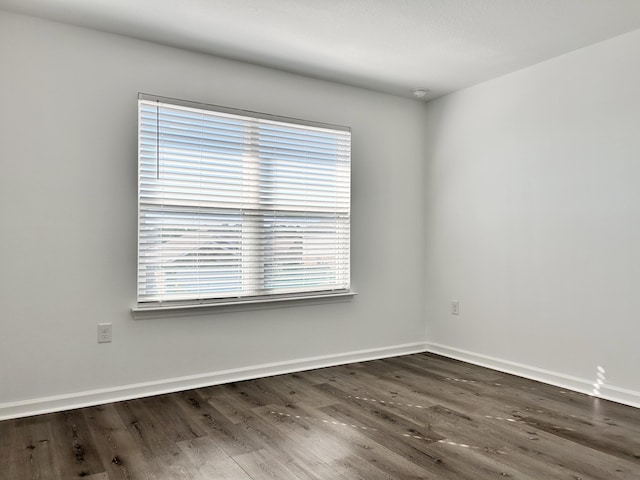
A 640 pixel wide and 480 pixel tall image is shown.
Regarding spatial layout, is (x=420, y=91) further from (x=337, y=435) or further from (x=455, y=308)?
(x=337, y=435)

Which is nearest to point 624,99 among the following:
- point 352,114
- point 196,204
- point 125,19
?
point 352,114

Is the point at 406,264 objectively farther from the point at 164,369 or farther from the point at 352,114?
the point at 164,369

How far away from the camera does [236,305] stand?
12.0 feet

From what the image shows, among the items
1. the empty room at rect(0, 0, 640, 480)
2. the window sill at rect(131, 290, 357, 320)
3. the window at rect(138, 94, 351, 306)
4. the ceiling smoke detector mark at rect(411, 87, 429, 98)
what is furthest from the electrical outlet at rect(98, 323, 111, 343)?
the ceiling smoke detector mark at rect(411, 87, 429, 98)

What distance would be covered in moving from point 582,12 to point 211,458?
318 centimetres

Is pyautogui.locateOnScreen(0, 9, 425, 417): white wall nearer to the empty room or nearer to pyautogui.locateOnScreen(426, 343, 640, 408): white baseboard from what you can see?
the empty room

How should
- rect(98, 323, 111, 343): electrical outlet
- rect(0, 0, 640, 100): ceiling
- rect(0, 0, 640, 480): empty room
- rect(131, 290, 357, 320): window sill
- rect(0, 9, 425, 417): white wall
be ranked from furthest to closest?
rect(131, 290, 357, 320): window sill → rect(98, 323, 111, 343): electrical outlet → rect(0, 9, 425, 417): white wall → rect(0, 0, 640, 100): ceiling → rect(0, 0, 640, 480): empty room

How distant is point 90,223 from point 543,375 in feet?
Result: 11.0

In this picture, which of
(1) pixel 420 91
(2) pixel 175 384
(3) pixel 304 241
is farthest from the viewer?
(1) pixel 420 91

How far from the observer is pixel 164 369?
3373 mm

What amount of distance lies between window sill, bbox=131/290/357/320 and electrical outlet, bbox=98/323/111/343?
170 millimetres

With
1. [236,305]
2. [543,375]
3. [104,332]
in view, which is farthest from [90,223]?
[543,375]

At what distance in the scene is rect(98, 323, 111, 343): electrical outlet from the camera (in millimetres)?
3162

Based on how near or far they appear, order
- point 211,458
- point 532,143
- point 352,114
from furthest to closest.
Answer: point 352,114 → point 532,143 → point 211,458
